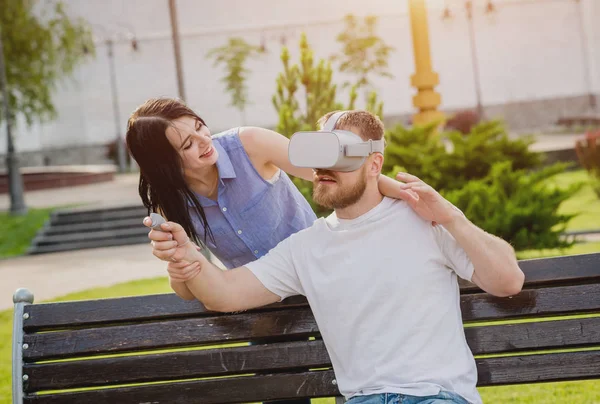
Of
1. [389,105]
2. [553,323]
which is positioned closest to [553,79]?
[389,105]

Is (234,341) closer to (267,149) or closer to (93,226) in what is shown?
(267,149)

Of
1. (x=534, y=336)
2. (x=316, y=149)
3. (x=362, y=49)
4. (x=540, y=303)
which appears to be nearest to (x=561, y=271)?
(x=540, y=303)

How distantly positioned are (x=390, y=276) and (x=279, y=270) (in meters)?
0.40

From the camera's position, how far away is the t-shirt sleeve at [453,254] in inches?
107

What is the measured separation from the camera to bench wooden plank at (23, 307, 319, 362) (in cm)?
305

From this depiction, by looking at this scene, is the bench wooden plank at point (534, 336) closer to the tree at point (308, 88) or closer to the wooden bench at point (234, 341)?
the wooden bench at point (234, 341)

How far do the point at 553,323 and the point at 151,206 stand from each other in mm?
1343

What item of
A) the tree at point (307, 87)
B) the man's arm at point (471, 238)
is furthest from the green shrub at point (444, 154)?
the man's arm at point (471, 238)

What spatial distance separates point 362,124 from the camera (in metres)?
2.71

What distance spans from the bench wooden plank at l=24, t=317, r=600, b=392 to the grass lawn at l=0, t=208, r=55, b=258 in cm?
1325

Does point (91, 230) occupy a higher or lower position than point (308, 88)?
lower

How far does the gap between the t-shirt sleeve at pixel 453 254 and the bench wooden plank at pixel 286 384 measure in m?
0.39

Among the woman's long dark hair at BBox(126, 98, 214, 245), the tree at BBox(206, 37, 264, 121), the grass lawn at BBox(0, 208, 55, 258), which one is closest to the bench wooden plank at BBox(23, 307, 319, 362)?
the woman's long dark hair at BBox(126, 98, 214, 245)

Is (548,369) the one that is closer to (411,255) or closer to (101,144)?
(411,255)
